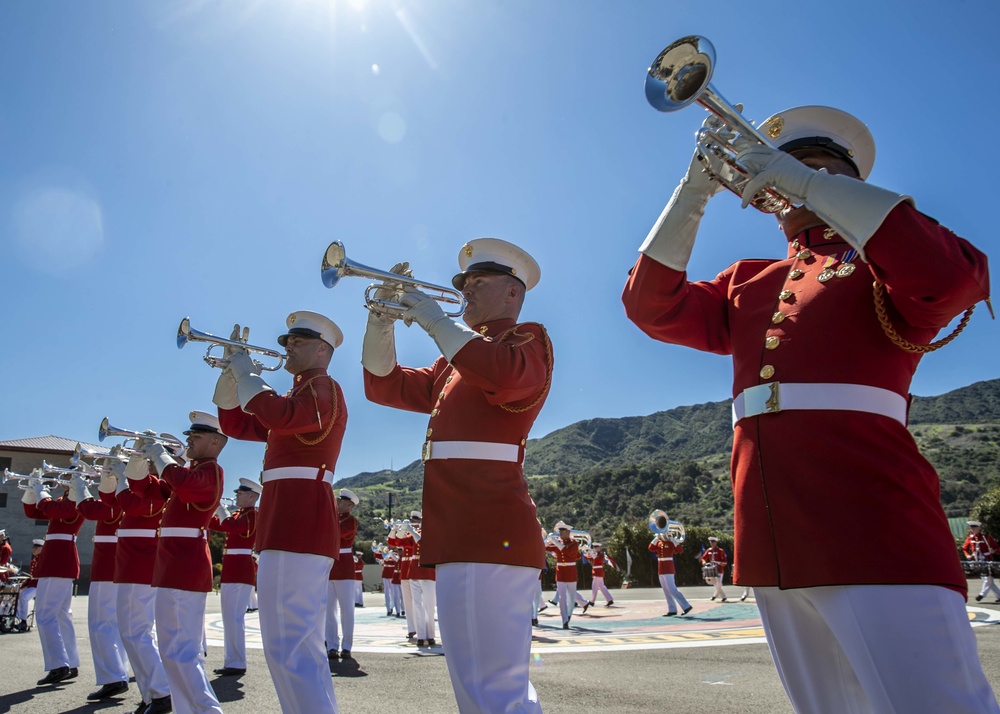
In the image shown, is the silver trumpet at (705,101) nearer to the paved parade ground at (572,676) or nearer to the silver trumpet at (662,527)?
the paved parade ground at (572,676)

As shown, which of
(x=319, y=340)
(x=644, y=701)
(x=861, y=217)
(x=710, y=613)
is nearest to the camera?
(x=861, y=217)

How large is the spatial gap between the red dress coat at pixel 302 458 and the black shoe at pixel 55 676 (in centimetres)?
500

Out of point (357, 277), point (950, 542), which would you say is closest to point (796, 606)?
point (950, 542)

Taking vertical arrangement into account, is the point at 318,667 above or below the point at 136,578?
below

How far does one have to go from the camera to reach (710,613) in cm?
1562

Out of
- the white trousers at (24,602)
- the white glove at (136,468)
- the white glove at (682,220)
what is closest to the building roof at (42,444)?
the white trousers at (24,602)

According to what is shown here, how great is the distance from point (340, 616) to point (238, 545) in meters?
1.80

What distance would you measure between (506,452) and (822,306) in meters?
1.48

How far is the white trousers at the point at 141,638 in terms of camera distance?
6.03 metres

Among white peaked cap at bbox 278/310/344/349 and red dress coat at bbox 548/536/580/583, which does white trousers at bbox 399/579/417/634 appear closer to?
red dress coat at bbox 548/536/580/583

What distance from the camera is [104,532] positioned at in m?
8.15

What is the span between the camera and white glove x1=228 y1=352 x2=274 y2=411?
4324mm

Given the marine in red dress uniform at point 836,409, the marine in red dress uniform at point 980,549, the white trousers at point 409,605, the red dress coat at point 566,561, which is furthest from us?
the marine in red dress uniform at point 980,549

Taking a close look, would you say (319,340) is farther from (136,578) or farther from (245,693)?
(245,693)
